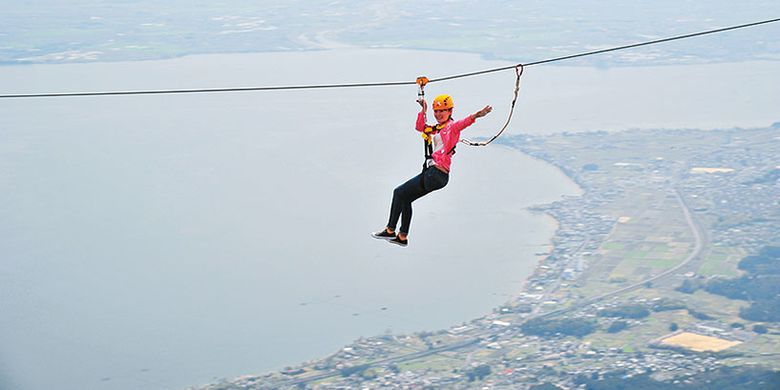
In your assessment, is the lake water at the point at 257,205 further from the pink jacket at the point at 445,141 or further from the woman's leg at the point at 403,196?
the pink jacket at the point at 445,141

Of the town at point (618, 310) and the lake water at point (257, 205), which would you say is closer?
the town at point (618, 310)

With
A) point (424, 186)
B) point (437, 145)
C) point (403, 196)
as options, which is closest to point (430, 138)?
point (437, 145)

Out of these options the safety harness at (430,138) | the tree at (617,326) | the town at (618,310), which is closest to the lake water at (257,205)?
the town at (618,310)

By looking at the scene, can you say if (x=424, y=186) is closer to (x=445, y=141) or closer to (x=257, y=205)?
(x=445, y=141)

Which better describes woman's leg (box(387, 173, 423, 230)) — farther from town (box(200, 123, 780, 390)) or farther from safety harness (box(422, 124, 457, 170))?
town (box(200, 123, 780, 390))

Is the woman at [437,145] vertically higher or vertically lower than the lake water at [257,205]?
higher

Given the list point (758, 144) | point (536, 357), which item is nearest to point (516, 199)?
point (536, 357)
